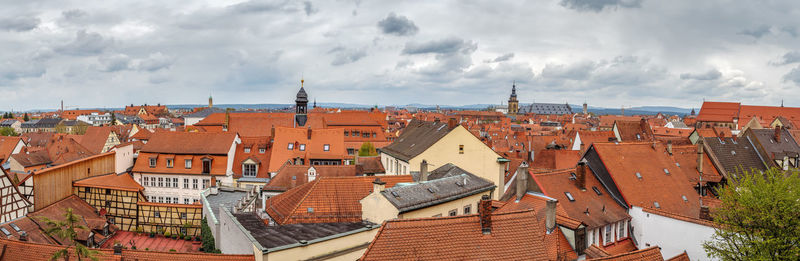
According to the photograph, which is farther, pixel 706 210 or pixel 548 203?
pixel 706 210

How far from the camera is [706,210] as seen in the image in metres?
27.0

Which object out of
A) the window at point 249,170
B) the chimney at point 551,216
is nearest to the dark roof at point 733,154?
the chimney at point 551,216

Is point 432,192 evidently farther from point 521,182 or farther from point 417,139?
point 417,139

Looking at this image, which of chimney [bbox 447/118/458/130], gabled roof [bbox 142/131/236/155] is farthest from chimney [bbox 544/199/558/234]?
gabled roof [bbox 142/131/236/155]

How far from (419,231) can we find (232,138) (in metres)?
41.4

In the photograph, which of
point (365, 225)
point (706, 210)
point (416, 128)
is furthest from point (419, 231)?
point (416, 128)

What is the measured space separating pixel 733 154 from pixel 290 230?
41955mm

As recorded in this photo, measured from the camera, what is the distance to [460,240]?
60.7ft

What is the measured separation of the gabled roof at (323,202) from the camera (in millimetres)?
25891

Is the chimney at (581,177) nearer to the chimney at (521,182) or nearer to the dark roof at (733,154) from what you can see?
the chimney at (521,182)

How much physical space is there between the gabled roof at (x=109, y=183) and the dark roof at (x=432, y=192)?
2889cm

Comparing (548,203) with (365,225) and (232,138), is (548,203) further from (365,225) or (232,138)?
(232,138)

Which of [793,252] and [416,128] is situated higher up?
[416,128]

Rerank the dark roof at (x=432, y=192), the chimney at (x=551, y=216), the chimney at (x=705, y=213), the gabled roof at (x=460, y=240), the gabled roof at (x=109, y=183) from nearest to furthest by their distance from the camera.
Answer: the gabled roof at (x=460, y=240) → the chimney at (x=551, y=216) → the dark roof at (x=432, y=192) → the chimney at (x=705, y=213) → the gabled roof at (x=109, y=183)
